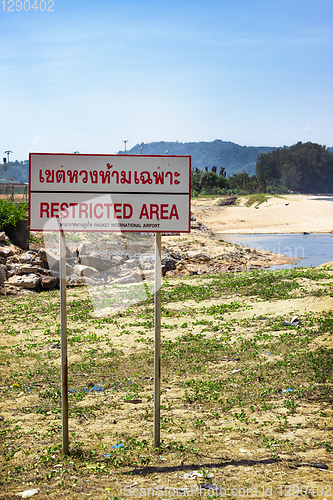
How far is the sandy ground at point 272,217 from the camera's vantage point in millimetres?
42703

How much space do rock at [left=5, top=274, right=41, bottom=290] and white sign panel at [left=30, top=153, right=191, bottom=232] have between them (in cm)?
1010

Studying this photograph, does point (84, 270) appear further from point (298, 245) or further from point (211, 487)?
point (298, 245)

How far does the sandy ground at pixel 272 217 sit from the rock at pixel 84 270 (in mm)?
26726

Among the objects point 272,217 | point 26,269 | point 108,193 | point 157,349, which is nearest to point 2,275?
point 26,269

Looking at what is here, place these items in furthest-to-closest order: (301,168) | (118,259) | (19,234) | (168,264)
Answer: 1. (301,168)
2. (19,234)
3. (168,264)
4. (118,259)

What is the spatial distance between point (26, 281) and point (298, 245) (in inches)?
832

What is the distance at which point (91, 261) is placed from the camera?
16.3m

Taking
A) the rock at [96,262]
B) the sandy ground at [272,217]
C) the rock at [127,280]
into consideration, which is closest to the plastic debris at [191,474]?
the rock at [127,280]

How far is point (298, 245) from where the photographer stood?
100 feet

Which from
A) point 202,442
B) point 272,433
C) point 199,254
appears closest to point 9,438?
point 202,442

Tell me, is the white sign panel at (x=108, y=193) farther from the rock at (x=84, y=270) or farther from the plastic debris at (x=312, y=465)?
the rock at (x=84, y=270)

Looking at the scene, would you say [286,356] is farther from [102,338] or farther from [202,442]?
[102,338]

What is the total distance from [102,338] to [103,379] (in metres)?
2.08

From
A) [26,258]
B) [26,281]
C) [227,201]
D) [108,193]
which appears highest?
[227,201]
